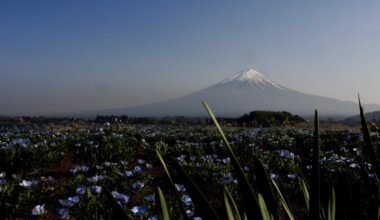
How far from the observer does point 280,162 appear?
31.7 feet

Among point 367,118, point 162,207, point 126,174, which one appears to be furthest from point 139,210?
point 367,118

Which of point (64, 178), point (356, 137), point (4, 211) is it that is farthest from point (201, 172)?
point (356, 137)

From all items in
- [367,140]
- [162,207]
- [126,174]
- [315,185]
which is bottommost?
[126,174]

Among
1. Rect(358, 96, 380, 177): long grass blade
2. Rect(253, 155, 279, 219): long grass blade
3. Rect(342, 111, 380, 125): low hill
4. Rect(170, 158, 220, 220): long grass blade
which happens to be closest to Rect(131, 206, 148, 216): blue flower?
Rect(342, 111, 380, 125): low hill

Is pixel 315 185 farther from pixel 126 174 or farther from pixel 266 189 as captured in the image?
pixel 126 174

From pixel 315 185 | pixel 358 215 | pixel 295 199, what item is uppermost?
pixel 315 185

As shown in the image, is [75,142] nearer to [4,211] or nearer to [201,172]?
[201,172]

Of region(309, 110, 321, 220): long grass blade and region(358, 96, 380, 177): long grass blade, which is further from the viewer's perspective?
region(358, 96, 380, 177): long grass blade

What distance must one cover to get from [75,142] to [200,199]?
31.7 feet

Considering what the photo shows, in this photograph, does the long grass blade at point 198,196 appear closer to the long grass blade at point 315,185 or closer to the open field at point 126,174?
the long grass blade at point 315,185

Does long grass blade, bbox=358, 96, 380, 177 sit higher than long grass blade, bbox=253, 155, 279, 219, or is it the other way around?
long grass blade, bbox=358, 96, 380, 177

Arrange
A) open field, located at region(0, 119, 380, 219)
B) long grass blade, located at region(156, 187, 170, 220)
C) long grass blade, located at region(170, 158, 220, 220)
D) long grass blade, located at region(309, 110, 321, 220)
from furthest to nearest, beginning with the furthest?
open field, located at region(0, 119, 380, 219) → long grass blade, located at region(156, 187, 170, 220) → long grass blade, located at region(170, 158, 220, 220) → long grass blade, located at region(309, 110, 321, 220)

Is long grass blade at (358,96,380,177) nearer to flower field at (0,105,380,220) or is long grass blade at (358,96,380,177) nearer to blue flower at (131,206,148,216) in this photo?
flower field at (0,105,380,220)

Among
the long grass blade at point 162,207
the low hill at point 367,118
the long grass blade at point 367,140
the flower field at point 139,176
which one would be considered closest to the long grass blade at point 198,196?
the long grass blade at point 162,207
